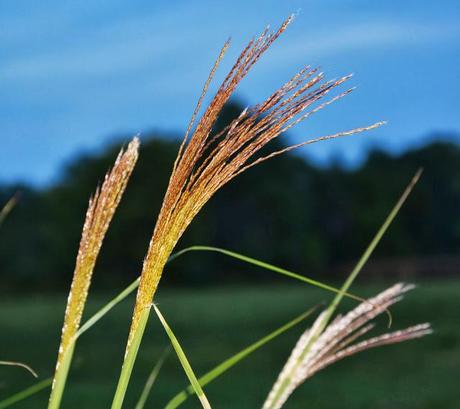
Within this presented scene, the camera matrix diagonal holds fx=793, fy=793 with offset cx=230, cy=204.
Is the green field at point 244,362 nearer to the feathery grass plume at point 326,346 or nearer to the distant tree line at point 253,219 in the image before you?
the feathery grass plume at point 326,346

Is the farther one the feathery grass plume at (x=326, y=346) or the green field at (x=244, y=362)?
the green field at (x=244, y=362)

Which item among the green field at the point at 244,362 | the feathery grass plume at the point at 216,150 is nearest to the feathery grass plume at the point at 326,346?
the feathery grass plume at the point at 216,150

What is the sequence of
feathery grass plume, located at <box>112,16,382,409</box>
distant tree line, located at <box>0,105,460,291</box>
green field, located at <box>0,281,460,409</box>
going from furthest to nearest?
distant tree line, located at <box>0,105,460,291</box> → green field, located at <box>0,281,460,409</box> → feathery grass plume, located at <box>112,16,382,409</box>

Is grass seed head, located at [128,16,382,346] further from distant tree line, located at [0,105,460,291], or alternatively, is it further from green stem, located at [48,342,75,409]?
distant tree line, located at [0,105,460,291]

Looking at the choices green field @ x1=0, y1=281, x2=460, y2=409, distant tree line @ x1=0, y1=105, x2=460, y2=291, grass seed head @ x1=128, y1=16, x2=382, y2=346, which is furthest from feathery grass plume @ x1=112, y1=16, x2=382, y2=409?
distant tree line @ x1=0, y1=105, x2=460, y2=291

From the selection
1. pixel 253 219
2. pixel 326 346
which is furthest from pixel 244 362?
pixel 253 219
